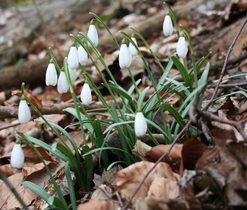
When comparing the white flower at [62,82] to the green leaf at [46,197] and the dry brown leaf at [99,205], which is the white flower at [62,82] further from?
the dry brown leaf at [99,205]

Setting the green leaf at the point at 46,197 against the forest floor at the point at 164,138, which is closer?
the forest floor at the point at 164,138

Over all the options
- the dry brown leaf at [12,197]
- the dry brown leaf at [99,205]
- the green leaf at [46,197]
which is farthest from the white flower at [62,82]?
the dry brown leaf at [12,197]

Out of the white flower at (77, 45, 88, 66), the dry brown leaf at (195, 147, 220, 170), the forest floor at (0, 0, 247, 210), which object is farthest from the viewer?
the white flower at (77, 45, 88, 66)

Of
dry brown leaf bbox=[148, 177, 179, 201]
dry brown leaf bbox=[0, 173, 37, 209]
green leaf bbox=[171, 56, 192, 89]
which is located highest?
green leaf bbox=[171, 56, 192, 89]

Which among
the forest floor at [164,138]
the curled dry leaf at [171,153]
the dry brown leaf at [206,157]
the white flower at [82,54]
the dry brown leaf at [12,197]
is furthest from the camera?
the dry brown leaf at [12,197]

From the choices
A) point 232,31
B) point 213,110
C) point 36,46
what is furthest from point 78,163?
point 36,46

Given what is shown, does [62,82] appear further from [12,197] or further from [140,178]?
[12,197]

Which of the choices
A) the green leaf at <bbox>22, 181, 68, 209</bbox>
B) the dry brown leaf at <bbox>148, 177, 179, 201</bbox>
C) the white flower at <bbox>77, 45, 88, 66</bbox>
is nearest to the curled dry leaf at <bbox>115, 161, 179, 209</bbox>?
the dry brown leaf at <bbox>148, 177, 179, 201</bbox>

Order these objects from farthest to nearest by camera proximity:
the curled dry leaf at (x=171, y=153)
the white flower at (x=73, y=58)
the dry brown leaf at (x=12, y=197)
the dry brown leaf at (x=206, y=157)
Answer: the dry brown leaf at (x=12, y=197), the white flower at (x=73, y=58), the curled dry leaf at (x=171, y=153), the dry brown leaf at (x=206, y=157)

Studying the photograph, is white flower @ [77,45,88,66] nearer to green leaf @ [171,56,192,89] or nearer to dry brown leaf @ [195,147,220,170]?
green leaf @ [171,56,192,89]

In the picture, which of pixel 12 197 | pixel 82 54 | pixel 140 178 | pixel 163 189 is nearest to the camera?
pixel 163 189

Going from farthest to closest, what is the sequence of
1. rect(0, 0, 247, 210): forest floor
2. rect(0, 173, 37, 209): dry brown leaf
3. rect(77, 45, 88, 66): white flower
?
rect(0, 173, 37, 209): dry brown leaf → rect(77, 45, 88, 66): white flower → rect(0, 0, 247, 210): forest floor

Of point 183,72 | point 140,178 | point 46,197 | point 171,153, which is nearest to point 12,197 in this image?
point 46,197

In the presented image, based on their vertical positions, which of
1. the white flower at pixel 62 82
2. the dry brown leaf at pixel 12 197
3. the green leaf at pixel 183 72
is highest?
the white flower at pixel 62 82
